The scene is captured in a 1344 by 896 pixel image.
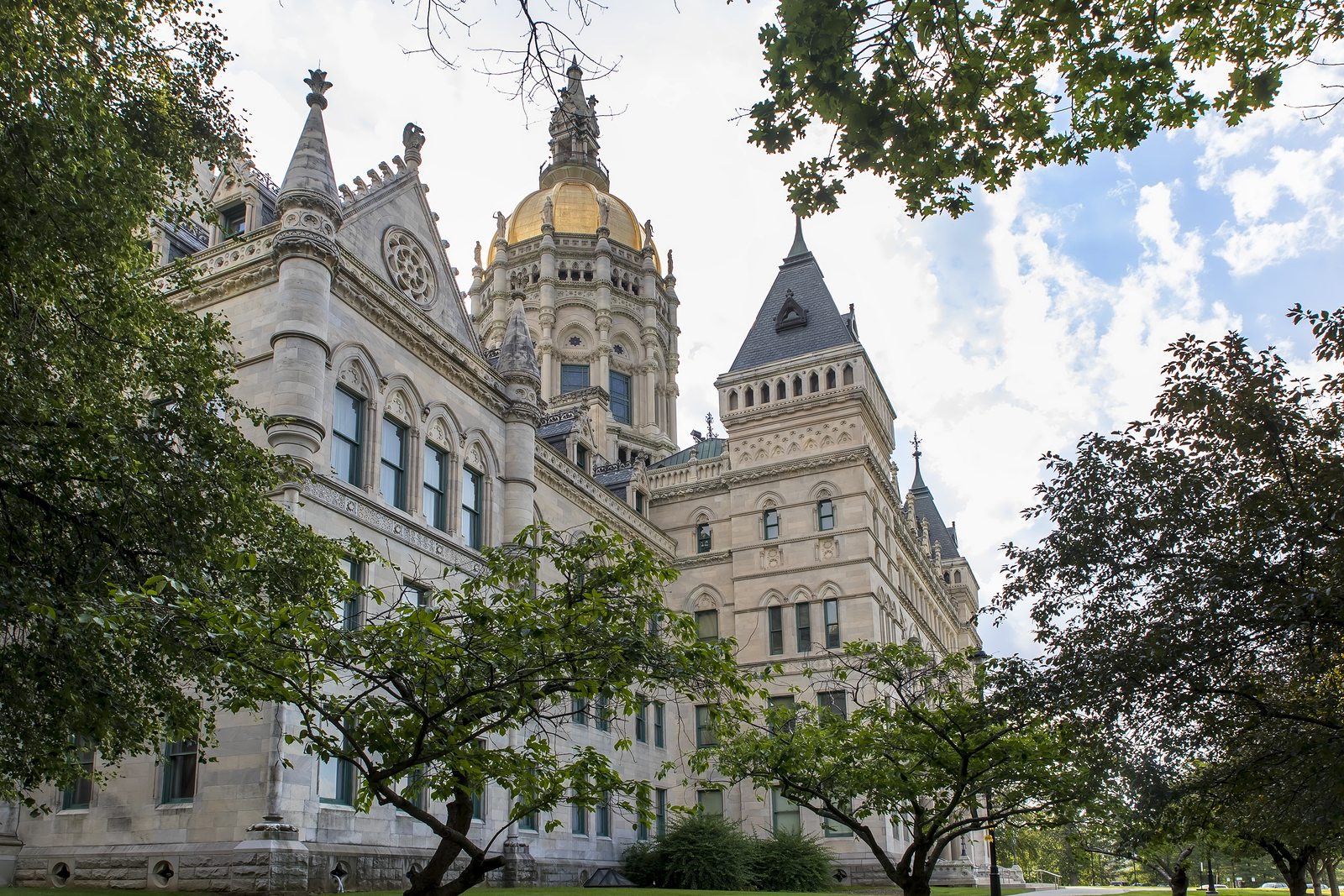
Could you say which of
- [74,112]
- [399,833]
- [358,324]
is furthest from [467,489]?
[74,112]

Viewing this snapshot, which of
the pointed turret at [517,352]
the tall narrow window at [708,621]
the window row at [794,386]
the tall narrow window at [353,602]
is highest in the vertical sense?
the window row at [794,386]

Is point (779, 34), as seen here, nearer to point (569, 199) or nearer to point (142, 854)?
point (142, 854)

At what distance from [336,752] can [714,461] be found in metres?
35.8

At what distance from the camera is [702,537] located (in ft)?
148

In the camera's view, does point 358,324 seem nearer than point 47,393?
No

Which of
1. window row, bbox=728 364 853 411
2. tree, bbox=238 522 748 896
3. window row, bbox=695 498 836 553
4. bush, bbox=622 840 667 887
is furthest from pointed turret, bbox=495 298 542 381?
tree, bbox=238 522 748 896

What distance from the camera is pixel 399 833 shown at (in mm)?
24625

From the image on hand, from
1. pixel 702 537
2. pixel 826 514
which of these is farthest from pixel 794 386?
pixel 702 537

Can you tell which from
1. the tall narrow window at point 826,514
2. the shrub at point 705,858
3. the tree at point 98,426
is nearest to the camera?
the tree at point 98,426

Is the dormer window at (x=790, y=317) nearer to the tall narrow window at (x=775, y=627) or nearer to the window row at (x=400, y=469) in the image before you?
the tall narrow window at (x=775, y=627)

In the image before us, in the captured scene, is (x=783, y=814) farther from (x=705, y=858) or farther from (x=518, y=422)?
(x=518, y=422)

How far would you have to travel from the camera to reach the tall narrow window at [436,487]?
28.6 m

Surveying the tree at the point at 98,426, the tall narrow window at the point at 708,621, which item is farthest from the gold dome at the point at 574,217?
the tree at the point at 98,426

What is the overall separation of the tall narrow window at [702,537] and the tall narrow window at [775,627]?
13.4 feet
